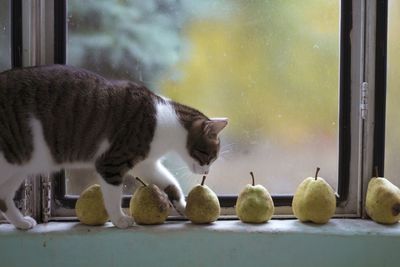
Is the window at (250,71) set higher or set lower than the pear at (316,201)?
higher

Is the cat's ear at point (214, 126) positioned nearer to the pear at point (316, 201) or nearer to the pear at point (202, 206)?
the pear at point (202, 206)

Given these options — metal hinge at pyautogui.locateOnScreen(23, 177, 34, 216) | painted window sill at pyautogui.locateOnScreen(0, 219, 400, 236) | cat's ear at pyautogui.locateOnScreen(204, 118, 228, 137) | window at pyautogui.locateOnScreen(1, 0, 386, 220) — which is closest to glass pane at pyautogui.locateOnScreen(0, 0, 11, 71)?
window at pyautogui.locateOnScreen(1, 0, 386, 220)

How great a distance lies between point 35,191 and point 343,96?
87 centimetres

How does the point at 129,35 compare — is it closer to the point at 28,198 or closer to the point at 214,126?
the point at 214,126

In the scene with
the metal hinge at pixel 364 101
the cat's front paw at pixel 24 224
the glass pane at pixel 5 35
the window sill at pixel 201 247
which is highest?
the glass pane at pixel 5 35

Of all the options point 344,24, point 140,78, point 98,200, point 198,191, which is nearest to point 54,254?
point 98,200

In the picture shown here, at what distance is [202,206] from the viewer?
1.38 m

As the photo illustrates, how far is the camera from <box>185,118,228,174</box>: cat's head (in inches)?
54.4

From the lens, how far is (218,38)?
1.49 meters

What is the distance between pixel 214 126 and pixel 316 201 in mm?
319

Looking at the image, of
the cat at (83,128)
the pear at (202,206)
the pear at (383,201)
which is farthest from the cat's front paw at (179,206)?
the pear at (383,201)

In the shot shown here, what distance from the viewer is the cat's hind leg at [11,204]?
133 cm

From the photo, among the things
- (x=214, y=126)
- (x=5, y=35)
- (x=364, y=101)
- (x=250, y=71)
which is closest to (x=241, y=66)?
(x=250, y=71)

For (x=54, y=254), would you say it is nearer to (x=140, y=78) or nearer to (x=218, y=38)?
(x=140, y=78)
